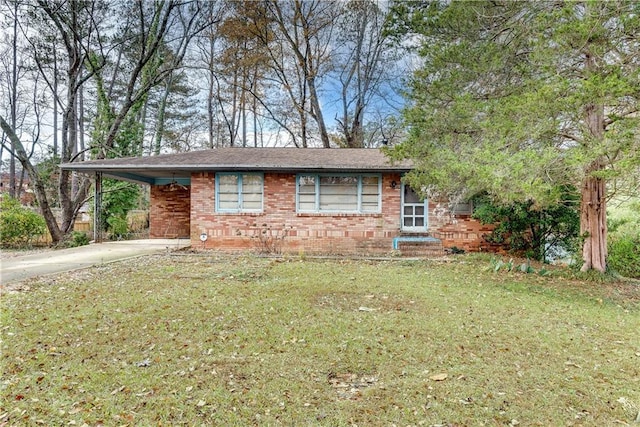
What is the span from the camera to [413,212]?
11742mm

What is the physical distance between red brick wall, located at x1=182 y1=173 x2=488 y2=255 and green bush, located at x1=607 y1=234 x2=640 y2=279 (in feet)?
11.5

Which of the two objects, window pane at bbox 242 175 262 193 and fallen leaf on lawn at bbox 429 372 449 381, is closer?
fallen leaf on lawn at bbox 429 372 449 381

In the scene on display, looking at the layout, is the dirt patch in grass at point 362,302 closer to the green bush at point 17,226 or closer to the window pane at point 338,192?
the window pane at point 338,192

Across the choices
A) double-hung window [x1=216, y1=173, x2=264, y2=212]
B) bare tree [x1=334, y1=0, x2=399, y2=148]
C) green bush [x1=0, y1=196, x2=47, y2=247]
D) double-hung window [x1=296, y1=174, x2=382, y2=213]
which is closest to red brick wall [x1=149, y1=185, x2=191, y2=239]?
green bush [x1=0, y1=196, x2=47, y2=247]

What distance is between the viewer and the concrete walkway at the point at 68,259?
757 cm

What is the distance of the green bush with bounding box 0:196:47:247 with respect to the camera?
42.1ft

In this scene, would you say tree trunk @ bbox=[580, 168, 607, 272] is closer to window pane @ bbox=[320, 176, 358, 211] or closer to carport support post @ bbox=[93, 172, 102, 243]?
window pane @ bbox=[320, 176, 358, 211]

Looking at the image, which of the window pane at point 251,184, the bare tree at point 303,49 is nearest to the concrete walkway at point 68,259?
the window pane at point 251,184

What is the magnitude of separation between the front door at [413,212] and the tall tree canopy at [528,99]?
2712 mm

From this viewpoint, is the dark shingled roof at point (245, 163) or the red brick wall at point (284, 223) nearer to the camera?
the dark shingled roof at point (245, 163)

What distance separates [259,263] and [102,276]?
3538 millimetres

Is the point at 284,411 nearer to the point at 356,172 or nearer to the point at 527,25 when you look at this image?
the point at 527,25

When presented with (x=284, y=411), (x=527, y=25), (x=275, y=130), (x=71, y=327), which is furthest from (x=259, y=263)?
(x=275, y=130)

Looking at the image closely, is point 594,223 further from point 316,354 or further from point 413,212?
point 316,354
